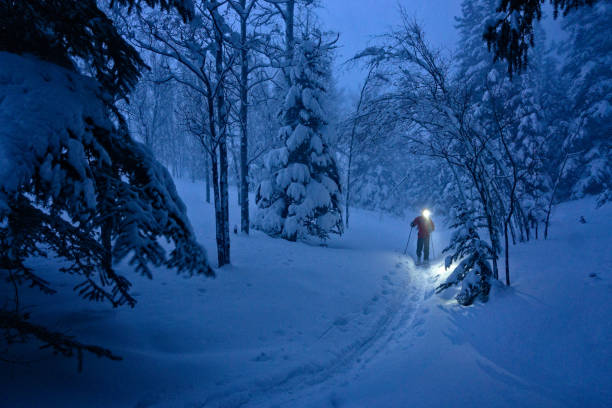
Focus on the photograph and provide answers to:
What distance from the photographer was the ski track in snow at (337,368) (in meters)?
3.05

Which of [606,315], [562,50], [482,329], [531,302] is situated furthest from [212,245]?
[562,50]

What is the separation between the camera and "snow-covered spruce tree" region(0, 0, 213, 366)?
1.94 m

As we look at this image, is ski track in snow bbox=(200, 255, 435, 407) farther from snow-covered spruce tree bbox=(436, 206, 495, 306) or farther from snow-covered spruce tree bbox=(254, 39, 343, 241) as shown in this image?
snow-covered spruce tree bbox=(254, 39, 343, 241)

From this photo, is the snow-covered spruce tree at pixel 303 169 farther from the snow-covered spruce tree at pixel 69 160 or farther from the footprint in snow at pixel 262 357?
the snow-covered spruce tree at pixel 69 160

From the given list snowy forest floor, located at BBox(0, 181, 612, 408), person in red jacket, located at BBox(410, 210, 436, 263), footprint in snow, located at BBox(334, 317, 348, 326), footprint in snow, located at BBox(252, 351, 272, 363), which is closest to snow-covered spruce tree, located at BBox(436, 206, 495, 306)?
snowy forest floor, located at BBox(0, 181, 612, 408)

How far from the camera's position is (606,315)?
10.7 ft

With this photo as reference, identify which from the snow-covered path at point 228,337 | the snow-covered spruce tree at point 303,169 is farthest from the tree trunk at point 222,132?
the snow-covered spruce tree at point 303,169

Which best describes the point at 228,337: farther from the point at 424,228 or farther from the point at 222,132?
the point at 424,228

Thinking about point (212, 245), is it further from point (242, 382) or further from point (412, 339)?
point (412, 339)

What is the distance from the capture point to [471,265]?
515cm

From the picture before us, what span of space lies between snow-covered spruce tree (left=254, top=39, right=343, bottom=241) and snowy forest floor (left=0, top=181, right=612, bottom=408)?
17.1 feet

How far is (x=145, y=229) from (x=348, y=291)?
511 centimetres

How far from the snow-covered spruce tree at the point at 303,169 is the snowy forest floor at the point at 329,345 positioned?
521 cm

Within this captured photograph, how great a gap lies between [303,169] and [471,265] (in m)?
7.10
